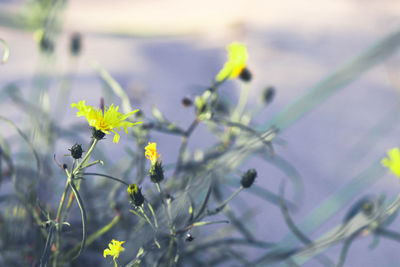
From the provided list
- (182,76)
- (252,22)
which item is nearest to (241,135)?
(182,76)

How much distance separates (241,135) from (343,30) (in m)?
0.67

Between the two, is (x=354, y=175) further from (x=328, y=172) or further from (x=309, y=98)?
(x=309, y=98)

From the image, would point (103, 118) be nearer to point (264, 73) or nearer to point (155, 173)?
point (155, 173)

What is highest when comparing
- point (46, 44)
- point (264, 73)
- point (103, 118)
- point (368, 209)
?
point (264, 73)

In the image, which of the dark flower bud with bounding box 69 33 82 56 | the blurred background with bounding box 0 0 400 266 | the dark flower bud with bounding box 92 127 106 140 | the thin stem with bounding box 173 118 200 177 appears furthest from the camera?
the blurred background with bounding box 0 0 400 266

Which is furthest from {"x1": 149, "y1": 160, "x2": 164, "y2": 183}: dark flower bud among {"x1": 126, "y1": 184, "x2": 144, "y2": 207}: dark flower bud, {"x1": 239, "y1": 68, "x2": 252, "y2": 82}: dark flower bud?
{"x1": 239, "y1": 68, "x2": 252, "y2": 82}: dark flower bud

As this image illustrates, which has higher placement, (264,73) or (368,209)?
(264,73)

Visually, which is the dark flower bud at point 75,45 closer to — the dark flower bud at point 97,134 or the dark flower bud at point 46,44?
the dark flower bud at point 46,44

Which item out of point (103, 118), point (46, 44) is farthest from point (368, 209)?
point (46, 44)

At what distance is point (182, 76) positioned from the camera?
95 centimetres

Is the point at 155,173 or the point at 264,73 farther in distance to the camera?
the point at 264,73

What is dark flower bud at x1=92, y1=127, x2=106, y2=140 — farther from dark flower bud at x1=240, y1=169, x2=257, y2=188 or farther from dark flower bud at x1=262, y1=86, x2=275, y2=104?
dark flower bud at x1=262, y1=86, x2=275, y2=104

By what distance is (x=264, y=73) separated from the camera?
0.95 metres

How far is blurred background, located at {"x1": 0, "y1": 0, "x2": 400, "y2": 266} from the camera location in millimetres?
750
